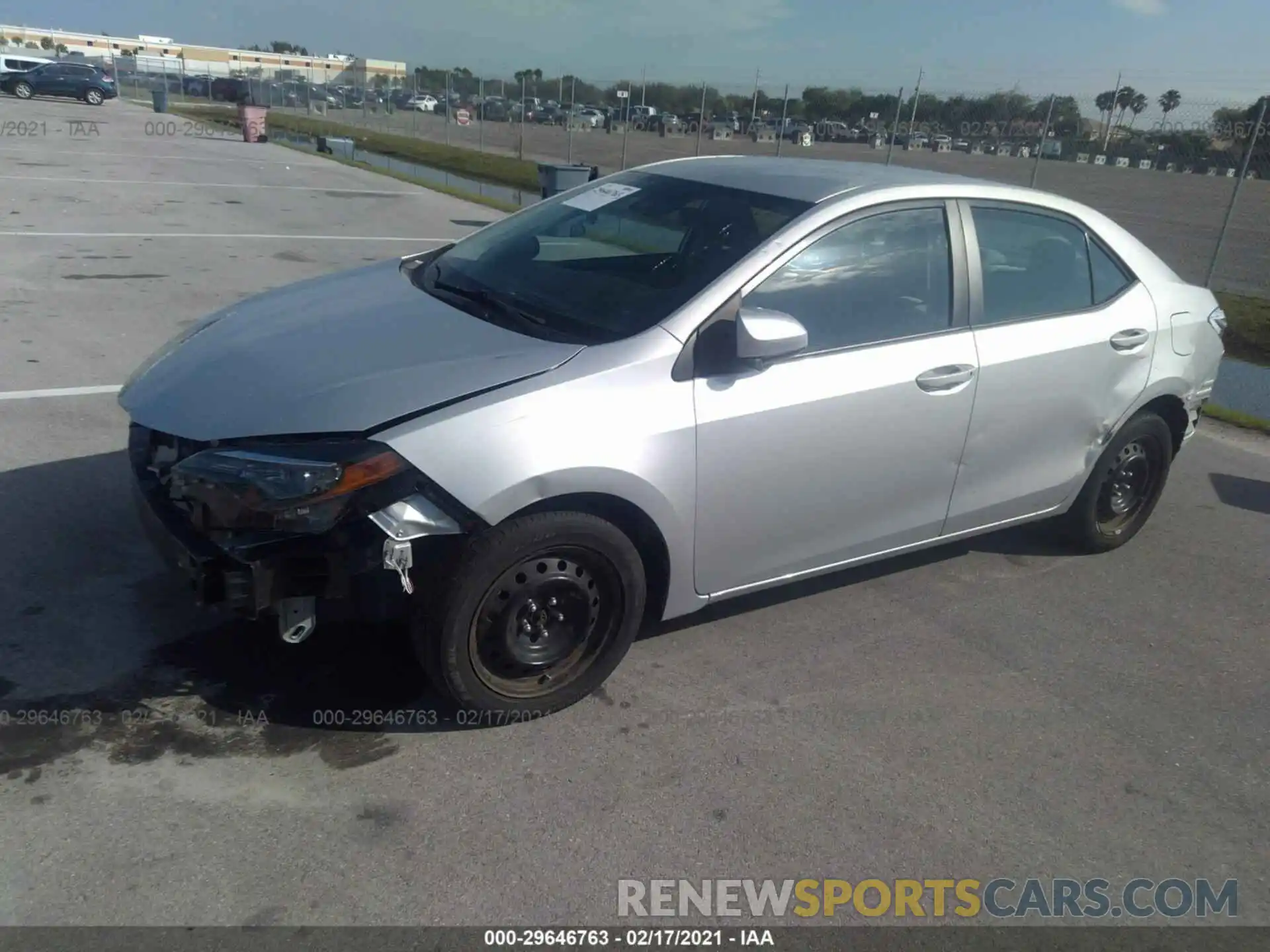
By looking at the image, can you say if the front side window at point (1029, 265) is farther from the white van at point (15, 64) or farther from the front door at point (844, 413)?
the white van at point (15, 64)

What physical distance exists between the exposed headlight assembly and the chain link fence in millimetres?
9754

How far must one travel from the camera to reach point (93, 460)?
16.7 feet

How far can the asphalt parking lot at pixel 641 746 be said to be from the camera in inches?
107

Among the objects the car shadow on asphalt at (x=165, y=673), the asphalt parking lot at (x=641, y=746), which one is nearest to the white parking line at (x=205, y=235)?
the asphalt parking lot at (x=641, y=746)

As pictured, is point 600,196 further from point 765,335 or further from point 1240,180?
point 1240,180

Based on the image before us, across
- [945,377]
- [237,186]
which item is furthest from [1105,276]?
[237,186]

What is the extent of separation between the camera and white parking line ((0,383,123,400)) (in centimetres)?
595

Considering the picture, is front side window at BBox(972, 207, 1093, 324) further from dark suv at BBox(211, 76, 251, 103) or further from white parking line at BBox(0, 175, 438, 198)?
dark suv at BBox(211, 76, 251, 103)

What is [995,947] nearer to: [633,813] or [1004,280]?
[633,813]

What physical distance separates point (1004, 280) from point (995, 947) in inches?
104

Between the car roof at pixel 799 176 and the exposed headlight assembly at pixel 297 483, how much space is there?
197 centimetres

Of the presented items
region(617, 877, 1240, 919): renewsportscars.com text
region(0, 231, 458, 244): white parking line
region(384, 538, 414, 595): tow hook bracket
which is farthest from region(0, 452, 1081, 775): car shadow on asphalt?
region(0, 231, 458, 244): white parking line

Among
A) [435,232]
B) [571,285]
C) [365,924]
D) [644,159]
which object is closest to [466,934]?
[365,924]

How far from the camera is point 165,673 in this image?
3.44 metres
